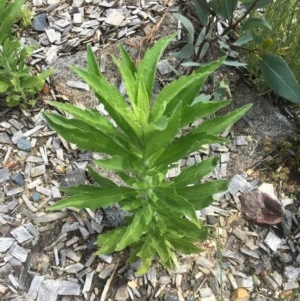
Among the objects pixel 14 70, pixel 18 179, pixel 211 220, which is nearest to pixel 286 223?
pixel 211 220

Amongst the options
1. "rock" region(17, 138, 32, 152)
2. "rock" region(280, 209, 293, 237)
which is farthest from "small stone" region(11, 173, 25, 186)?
"rock" region(280, 209, 293, 237)

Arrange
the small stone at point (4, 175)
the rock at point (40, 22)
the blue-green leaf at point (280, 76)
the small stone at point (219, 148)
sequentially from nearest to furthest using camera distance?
1. the blue-green leaf at point (280, 76)
2. the small stone at point (4, 175)
3. the small stone at point (219, 148)
4. the rock at point (40, 22)

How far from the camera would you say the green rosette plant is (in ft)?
5.92

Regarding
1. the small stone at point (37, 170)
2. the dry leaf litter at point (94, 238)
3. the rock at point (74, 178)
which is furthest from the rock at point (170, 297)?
the small stone at point (37, 170)

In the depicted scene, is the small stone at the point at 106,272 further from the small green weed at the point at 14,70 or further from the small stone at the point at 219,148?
the small green weed at the point at 14,70

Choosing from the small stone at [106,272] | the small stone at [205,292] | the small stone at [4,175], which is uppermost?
the small stone at [4,175]

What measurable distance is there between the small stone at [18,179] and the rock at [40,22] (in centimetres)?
81

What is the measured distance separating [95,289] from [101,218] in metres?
0.30

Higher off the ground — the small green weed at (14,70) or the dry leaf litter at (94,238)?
the small green weed at (14,70)

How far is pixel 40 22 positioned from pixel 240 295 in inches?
65.0

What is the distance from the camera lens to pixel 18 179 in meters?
2.59

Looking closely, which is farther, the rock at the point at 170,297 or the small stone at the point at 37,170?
the small stone at the point at 37,170

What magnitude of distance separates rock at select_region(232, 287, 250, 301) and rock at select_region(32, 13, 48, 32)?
1587 millimetres

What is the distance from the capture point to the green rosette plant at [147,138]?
1.80m
